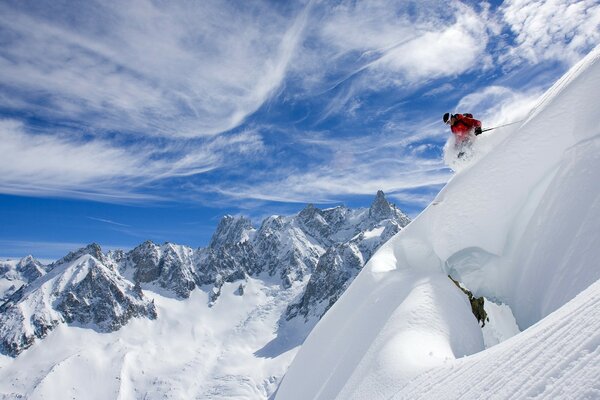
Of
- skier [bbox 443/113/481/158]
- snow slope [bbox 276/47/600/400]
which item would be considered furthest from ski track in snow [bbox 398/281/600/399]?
skier [bbox 443/113/481/158]

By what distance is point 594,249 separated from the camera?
868 centimetres

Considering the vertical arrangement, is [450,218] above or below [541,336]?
above

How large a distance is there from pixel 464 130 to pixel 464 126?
6.1 inches

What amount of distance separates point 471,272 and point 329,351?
16.4 feet

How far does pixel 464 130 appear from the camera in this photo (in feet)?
53.6

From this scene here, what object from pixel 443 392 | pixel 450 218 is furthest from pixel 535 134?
pixel 443 392

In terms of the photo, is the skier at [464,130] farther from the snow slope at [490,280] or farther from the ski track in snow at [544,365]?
the ski track in snow at [544,365]

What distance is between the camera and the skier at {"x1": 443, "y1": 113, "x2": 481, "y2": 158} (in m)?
16.2

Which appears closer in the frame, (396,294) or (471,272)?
(396,294)

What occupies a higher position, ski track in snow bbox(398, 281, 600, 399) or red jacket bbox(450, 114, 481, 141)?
red jacket bbox(450, 114, 481, 141)

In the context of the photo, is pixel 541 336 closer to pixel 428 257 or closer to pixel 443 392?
pixel 443 392

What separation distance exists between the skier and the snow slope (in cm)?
139

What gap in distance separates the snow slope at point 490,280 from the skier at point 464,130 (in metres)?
1.39

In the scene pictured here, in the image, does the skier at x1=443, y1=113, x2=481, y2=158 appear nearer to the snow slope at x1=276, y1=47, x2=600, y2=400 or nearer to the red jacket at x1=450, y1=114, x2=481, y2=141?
the red jacket at x1=450, y1=114, x2=481, y2=141
